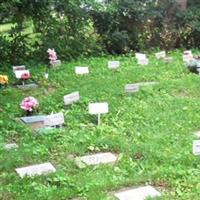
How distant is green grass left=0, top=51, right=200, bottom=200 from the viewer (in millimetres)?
3889

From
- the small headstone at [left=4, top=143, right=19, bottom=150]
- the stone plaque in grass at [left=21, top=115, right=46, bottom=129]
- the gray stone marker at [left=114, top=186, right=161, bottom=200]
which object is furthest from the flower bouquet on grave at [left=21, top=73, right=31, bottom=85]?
the gray stone marker at [left=114, top=186, right=161, bottom=200]

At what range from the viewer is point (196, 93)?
6.47 meters

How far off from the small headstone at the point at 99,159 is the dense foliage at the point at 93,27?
13.9 ft

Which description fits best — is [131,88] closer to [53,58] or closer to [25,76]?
[25,76]

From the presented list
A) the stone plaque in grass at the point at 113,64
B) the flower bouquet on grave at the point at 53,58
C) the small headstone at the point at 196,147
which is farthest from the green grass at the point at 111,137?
the flower bouquet on grave at the point at 53,58

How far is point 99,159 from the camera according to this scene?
438 cm

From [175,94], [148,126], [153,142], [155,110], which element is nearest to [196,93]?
[175,94]

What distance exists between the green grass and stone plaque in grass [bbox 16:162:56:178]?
0.22 ft

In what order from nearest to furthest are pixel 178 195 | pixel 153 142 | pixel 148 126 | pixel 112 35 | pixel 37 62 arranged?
pixel 178 195
pixel 153 142
pixel 148 126
pixel 37 62
pixel 112 35

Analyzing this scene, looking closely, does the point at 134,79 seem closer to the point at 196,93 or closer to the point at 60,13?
the point at 196,93

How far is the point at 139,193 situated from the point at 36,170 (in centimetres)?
88

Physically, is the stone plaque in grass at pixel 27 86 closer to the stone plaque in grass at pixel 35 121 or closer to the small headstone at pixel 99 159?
the stone plaque in grass at pixel 35 121

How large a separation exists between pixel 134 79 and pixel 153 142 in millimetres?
2503

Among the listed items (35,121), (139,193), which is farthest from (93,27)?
(139,193)
